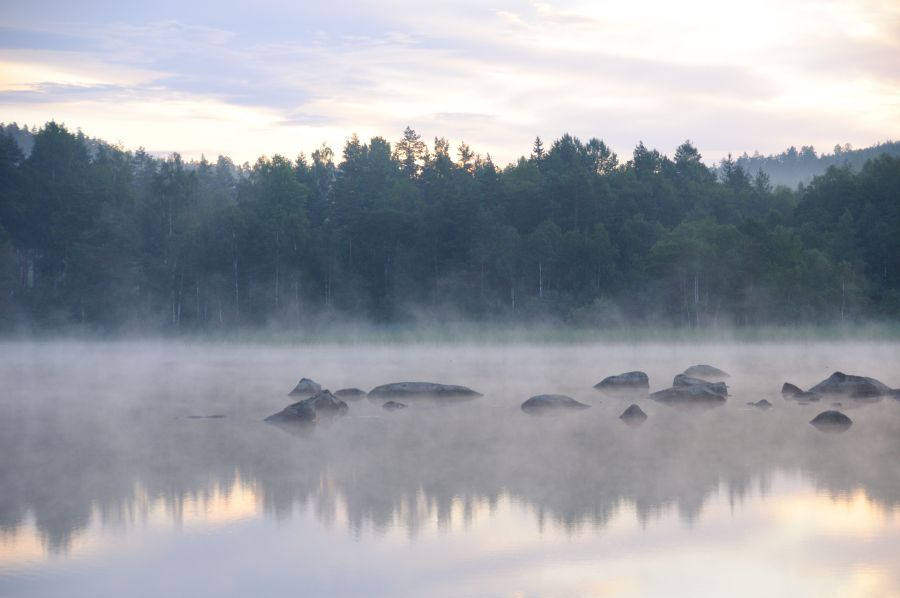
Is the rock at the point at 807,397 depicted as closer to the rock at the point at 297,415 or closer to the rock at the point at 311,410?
the rock at the point at 311,410

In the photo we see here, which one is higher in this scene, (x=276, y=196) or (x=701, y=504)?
(x=276, y=196)

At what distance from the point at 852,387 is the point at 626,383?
684cm

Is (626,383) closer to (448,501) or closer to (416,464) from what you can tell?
(416,464)

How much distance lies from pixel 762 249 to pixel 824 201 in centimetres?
2010

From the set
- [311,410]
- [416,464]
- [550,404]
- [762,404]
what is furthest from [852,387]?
[416,464]

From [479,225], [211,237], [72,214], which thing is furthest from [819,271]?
[72,214]

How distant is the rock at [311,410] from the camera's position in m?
24.8

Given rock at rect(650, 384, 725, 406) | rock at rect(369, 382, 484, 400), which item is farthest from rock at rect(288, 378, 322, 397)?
rock at rect(650, 384, 725, 406)

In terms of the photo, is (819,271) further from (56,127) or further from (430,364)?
(56,127)

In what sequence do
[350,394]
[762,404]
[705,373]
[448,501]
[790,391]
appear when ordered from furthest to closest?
[705,373]
[350,394]
[790,391]
[762,404]
[448,501]

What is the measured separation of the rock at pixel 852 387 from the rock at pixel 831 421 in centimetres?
590

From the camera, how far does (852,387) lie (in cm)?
2914

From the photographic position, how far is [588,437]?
21.7 m

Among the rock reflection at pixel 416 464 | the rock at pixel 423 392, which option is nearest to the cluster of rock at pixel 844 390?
the rock reflection at pixel 416 464
